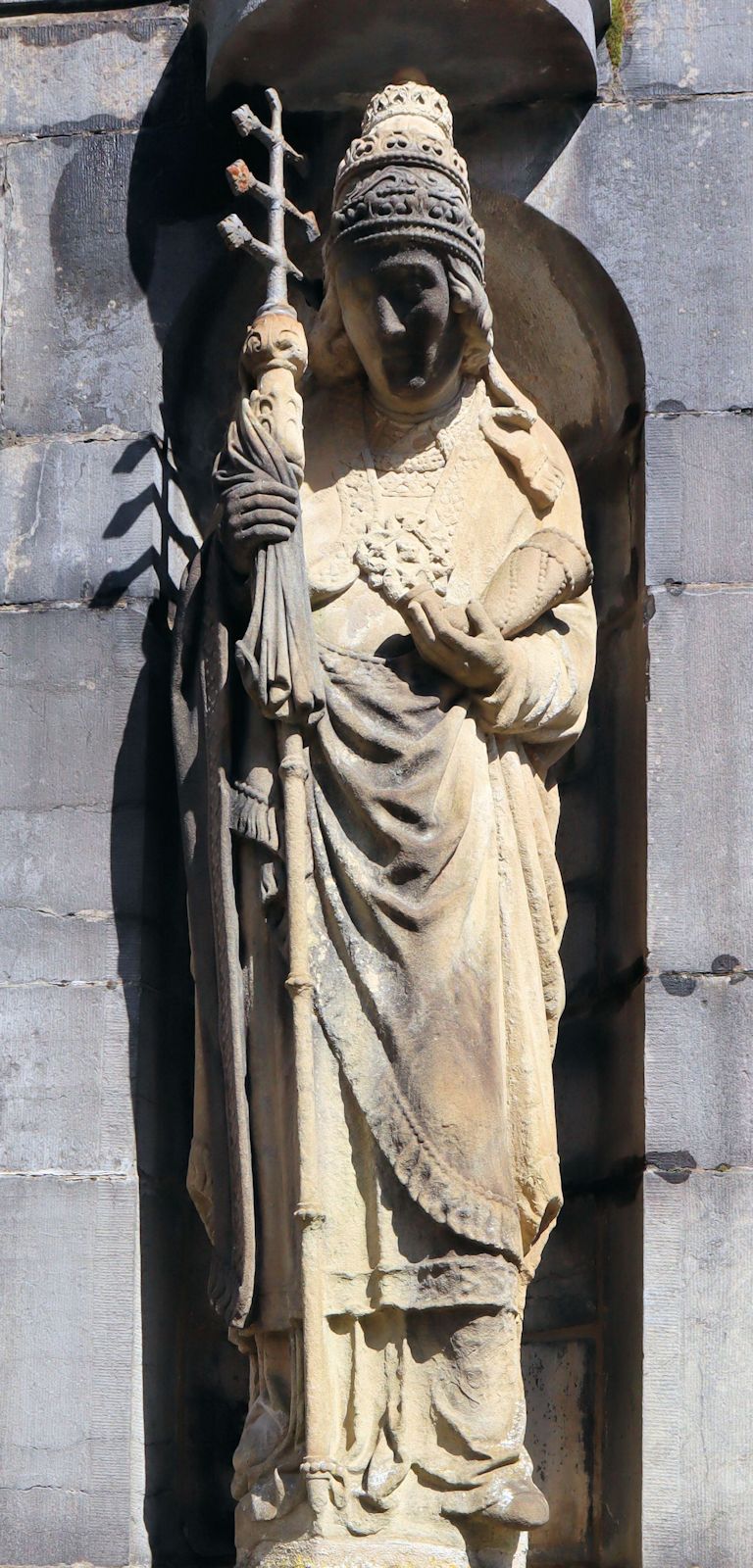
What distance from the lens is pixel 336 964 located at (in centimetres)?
678

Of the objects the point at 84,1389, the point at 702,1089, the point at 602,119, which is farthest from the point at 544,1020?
the point at 602,119

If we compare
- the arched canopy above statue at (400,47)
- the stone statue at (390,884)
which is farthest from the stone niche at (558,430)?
the stone statue at (390,884)

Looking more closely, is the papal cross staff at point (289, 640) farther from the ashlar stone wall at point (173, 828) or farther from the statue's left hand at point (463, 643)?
the ashlar stone wall at point (173, 828)

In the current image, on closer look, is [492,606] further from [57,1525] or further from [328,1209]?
[57,1525]

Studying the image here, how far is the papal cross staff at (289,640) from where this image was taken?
6.44 metres

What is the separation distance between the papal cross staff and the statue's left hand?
11.1 inches

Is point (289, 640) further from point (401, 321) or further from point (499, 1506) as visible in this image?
point (499, 1506)

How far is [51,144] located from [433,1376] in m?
3.81

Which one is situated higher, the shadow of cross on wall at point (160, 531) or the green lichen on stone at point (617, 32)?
the green lichen on stone at point (617, 32)

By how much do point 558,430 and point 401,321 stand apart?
105cm

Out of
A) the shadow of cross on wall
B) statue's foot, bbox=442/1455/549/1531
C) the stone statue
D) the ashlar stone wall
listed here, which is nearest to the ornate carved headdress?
the stone statue

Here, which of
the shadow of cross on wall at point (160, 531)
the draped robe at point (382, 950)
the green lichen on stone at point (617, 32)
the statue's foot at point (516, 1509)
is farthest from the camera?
the green lichen on stone at point (617, 32)

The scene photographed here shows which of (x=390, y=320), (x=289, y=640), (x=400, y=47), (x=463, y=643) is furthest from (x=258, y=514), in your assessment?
(x=400, y=47)

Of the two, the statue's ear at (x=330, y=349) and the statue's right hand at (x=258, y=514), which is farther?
the statue's ear at (x=330, y=349)
